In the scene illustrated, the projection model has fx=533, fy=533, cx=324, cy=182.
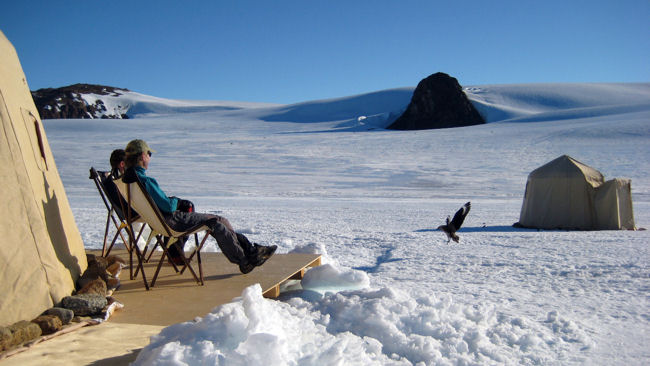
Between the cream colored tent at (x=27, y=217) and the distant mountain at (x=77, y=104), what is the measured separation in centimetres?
5987

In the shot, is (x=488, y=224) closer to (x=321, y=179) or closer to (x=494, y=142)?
(x=321, y=179)

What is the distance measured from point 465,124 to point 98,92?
168 ft

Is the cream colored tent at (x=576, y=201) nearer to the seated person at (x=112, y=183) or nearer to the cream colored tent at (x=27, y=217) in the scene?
the seated person at (x=112, y=183)

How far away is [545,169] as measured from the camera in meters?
11.8

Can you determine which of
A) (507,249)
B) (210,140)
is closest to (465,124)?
(210,140)

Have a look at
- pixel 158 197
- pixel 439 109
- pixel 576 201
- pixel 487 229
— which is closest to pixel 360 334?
pixel 158 197

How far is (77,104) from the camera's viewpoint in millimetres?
63719

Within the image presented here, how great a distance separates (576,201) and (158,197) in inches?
385

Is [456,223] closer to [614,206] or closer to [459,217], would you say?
[459,217]

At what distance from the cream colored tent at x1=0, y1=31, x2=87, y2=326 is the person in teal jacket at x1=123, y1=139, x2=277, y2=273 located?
566 mm

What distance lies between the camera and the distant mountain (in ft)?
199

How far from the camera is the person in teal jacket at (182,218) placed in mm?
3859

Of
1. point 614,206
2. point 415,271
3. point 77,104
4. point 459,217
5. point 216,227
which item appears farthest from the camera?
point 77,104

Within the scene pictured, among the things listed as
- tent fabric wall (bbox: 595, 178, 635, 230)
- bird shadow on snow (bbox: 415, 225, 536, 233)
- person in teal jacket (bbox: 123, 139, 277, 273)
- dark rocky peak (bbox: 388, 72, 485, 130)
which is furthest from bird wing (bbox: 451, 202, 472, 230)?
dark rocky peak (bbox: 388, 72, 485, 130)
